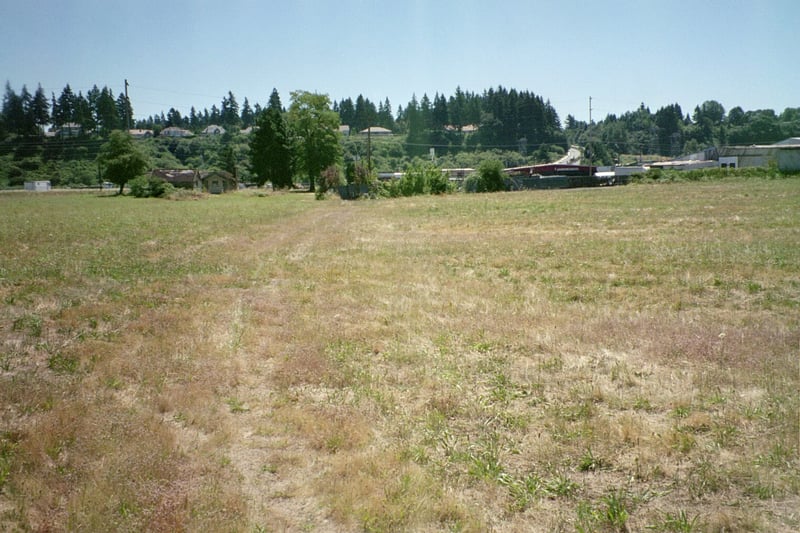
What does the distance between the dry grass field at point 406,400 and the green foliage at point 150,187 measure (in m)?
65.9

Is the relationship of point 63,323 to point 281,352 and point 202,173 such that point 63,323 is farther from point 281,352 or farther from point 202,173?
point 202,173

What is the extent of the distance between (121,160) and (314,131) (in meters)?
30.7

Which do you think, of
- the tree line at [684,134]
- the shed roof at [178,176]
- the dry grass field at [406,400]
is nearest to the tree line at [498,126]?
the tree line at [684,134]

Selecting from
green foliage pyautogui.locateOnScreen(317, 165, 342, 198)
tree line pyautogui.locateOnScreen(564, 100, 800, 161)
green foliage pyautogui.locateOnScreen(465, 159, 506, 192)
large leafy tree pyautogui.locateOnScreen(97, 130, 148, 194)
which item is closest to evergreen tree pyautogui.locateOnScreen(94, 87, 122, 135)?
large leafy tree pyautogui.locateOnScreen(97, 130, 148, 194)

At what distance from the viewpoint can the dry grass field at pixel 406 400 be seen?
4.08 m

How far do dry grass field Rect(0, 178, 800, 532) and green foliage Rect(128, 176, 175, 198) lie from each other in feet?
216

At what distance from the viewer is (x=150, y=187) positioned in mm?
76500

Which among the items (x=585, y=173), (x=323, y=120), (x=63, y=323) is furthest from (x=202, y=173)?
(x=63, y=323)

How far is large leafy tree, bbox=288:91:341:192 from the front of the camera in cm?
8619

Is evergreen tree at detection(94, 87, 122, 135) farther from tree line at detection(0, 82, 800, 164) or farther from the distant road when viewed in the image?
the distant road

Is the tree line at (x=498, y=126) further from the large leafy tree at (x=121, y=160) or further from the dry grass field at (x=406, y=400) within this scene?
the dry grass field at (x=406, y=400)

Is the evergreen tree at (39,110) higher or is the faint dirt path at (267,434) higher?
the evergreen tree at (39,110)

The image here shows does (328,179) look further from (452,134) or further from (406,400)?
(452,134)

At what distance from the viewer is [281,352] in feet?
26.0
